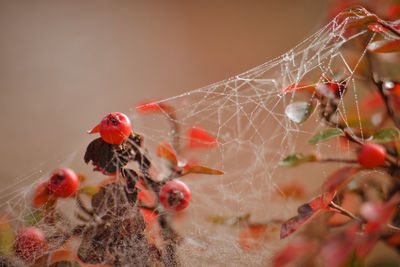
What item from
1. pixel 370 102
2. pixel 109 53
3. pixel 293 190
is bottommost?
pixel 293 190

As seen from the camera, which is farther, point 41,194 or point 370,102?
point 370,102

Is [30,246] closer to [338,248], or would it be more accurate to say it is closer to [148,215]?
[148,215]

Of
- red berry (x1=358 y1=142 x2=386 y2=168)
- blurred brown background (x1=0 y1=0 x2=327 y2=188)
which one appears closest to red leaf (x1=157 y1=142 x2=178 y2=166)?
red berry (x1=358 y1=142 x2=386 y2=168)

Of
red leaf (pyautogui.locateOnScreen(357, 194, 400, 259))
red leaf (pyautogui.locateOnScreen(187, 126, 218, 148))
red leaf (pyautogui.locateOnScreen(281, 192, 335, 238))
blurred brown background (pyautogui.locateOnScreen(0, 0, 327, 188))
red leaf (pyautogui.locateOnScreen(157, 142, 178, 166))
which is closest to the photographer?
red leaf (pyautogui.locateOnScreen(357, 194, 400, 259))

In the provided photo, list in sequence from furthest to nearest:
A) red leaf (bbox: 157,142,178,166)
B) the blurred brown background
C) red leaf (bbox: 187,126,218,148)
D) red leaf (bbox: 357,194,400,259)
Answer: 1. the blurred brown background
2. red leaf (bbox: 187,126,218,148)
3. red leaf (bbox: 157,142,178,166)
4. red leaf (bbox: 357,194,400,259)

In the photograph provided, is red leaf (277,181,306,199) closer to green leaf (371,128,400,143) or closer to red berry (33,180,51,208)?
green leaf (371,128,400,143)

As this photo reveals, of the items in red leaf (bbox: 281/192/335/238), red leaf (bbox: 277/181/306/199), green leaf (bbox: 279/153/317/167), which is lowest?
red leaf (bbox: 277/181/306/199)

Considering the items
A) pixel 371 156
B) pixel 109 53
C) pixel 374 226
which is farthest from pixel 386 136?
pixel 109 53
